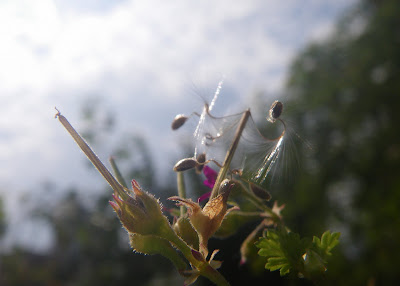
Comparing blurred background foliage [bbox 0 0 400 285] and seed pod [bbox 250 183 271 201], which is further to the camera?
blurred background foliage [bbox 0 0 400 285]

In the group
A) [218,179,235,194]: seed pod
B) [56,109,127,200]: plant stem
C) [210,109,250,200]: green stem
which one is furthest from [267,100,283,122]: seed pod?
[56,109,127,200]: plant stem

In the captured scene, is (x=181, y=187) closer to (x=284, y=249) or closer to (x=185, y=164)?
(x=185, y=164)

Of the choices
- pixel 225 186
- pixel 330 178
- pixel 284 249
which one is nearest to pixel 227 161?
pixel 225 186

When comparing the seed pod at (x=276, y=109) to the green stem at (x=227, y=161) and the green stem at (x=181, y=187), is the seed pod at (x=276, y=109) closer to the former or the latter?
the green stem at (x=227, y=161)

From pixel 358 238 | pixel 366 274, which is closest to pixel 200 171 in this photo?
pixel 366 274

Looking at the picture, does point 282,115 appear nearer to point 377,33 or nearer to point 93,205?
point 93,205

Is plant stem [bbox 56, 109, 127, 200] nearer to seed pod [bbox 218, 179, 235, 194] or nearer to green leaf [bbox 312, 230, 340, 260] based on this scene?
seed pod [bbox 218, 179, 235, 194]
